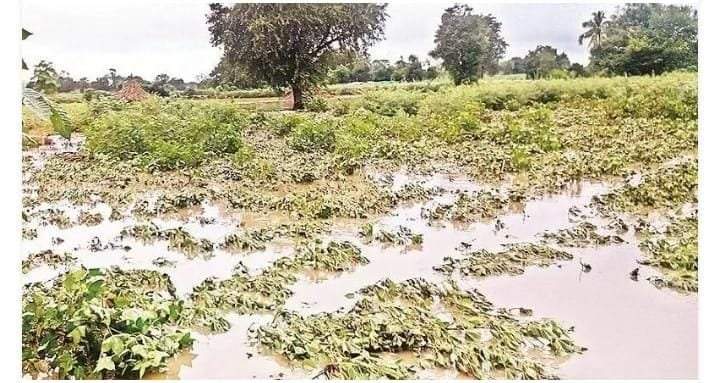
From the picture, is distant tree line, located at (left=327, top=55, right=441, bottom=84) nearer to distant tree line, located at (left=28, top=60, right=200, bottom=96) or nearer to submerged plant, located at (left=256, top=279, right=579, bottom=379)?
distant tree line, located at (left=28, top=60, right=200, bottom=96)

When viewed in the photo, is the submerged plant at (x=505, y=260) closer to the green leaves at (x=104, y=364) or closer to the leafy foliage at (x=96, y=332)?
the leafy foliage at (x=96, y=332)

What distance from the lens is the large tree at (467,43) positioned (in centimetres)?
271

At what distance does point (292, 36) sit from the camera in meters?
2.76

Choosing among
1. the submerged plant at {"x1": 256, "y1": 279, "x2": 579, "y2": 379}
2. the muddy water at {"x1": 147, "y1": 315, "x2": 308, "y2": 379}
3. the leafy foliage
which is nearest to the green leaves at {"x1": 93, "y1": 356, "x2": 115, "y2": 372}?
the leafy foliage

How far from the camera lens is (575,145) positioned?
3.10 metres

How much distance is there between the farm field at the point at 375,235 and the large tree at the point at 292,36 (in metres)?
0.15

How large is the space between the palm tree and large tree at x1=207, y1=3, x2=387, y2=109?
2.50 ft

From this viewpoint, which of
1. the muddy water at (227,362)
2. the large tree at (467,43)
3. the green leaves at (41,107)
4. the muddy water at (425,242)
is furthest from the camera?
the large tree at (467,43)

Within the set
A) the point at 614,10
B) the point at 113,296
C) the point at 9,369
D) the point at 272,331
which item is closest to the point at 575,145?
the point at 614,10

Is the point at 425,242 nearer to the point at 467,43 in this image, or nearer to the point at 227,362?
the point at 467,43

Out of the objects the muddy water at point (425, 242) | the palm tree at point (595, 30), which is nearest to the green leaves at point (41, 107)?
the muddy water at point (425, 242)

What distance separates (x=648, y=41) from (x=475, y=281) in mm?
1158

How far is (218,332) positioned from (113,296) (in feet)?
1.13

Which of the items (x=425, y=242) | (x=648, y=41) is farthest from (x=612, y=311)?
(x=648, y=41)
